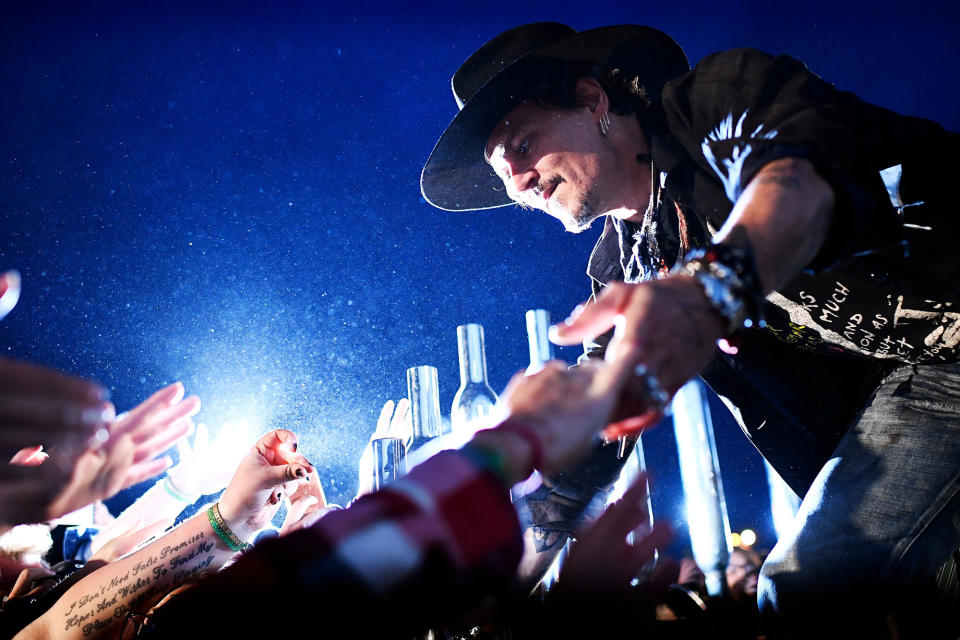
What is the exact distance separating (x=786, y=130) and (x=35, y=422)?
1.64m

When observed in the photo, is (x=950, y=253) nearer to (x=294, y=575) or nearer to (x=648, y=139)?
(x=648, y=139)

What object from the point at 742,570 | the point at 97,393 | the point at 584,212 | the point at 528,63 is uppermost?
the point at 528,63

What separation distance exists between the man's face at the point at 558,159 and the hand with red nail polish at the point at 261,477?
1408 millimetres

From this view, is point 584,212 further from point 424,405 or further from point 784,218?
point 784,218

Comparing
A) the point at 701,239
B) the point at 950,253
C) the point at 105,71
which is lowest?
the point at 950,253

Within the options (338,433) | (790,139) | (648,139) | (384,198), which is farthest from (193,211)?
(790,139)

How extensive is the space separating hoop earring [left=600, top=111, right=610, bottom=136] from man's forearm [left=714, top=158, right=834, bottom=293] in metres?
1.35

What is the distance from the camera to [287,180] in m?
6.01

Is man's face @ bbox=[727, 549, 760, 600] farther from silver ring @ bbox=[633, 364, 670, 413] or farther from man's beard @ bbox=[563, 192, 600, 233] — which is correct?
silver ring @ bbox=[633, 364, 670, 413]

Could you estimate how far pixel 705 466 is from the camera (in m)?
6.73

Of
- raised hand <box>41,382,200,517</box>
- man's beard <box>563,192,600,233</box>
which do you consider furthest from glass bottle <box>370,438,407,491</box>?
man's beard <box>563,192,600,233</box>

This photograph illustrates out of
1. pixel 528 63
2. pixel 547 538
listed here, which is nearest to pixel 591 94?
pixel 528 63

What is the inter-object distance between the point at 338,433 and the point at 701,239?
16.5ft

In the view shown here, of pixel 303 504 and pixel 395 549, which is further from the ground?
pixel 395 549
